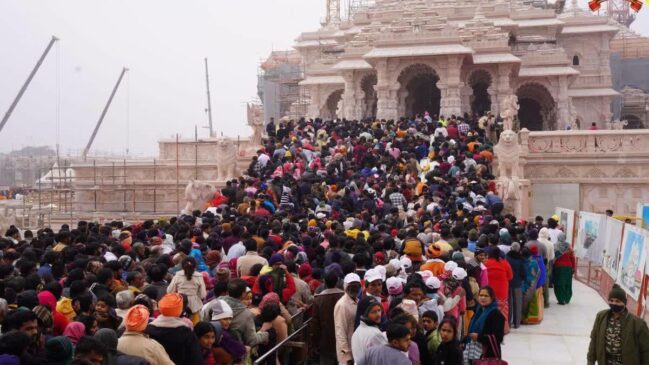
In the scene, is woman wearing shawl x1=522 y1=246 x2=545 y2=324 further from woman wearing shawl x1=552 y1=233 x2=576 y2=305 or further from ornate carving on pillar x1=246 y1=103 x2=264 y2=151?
ornate carving on pillar x1=246 y1=103 x2=264 y2=151

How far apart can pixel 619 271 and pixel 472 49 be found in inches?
760

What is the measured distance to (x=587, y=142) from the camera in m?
25.1

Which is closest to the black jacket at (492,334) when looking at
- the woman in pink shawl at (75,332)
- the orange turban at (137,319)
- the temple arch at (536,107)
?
the orange turban at (137,319)

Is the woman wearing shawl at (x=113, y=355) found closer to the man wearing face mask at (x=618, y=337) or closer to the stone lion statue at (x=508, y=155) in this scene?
the man wearing face mask at (x=618, y=337)

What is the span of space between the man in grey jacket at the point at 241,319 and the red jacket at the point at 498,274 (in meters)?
4.45

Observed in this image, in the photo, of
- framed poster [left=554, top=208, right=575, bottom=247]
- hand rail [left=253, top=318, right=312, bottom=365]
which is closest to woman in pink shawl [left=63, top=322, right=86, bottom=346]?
hand rail [left=253, top=318, right=312, bottom=365]

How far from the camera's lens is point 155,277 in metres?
8.51

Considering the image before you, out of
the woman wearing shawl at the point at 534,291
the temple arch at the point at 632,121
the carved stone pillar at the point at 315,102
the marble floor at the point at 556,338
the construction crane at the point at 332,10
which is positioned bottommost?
the marble floor at the point at 556,338

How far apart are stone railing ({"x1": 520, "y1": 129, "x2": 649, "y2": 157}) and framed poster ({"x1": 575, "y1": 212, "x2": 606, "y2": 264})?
22.2 feet

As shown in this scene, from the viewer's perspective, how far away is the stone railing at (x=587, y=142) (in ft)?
81.0

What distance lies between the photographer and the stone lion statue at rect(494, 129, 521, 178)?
872 inches

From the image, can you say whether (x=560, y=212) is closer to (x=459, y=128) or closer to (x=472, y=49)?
(x=459, y=128)

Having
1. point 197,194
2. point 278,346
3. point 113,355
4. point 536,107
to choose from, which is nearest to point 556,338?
point 278,346

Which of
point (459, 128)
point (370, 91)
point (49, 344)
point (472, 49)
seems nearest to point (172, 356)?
point (49, 344)
